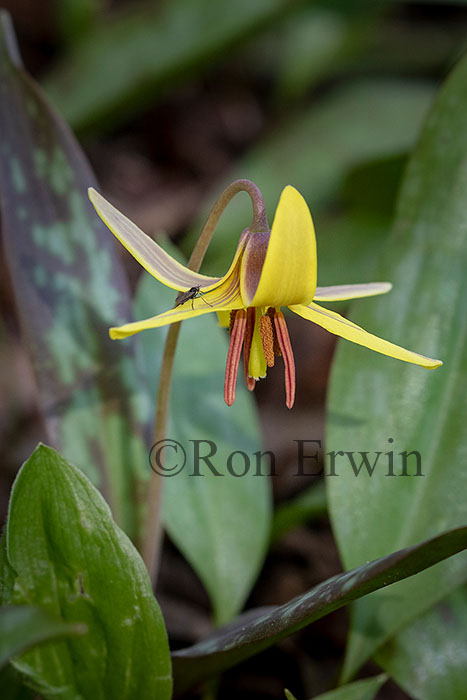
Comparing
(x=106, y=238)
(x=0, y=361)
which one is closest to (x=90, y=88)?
(x=0, y=361)

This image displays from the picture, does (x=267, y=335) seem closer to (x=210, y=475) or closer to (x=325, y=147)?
(x=210, y=475)

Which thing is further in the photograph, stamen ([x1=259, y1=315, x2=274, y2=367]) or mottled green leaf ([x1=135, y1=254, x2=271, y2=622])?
mottled green leaf ([x1=135, y1=254, x2=271, y2=622])

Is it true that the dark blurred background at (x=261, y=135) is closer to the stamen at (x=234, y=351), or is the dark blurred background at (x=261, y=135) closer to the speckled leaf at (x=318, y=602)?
the speckled leaf at (x=318, y=602)

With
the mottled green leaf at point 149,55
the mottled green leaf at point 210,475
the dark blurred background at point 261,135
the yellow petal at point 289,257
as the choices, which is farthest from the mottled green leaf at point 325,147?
the yellow petal at point 289,257

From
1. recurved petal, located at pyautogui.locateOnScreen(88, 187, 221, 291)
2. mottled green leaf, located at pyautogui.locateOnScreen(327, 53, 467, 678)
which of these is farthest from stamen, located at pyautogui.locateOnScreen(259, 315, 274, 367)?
mottled green leaf, located at pyautogui.locateOnScreen(327, 53, 467, 678)

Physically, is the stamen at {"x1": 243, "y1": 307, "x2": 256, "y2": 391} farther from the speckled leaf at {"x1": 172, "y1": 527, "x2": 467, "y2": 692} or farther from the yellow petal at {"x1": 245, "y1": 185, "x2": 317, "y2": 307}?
the speckled leaf at {"x1": 172, "y1": 527, "x2": 467, "y2": 692}

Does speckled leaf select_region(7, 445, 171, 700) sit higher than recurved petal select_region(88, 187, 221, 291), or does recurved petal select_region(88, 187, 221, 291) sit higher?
recurved petal select_region(88, 187, 221, 291)
